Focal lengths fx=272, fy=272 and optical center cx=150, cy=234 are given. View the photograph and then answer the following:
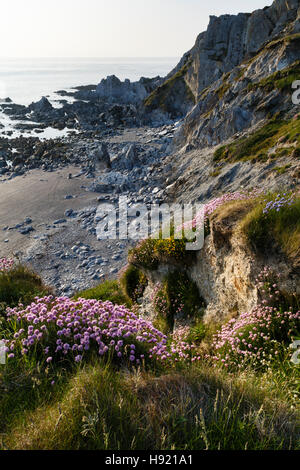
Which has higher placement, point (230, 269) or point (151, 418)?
point (151, 418)

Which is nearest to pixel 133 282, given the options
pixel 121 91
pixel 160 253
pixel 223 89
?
pixel 160 253

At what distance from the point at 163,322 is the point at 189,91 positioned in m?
92.8

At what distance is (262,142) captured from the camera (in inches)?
1082

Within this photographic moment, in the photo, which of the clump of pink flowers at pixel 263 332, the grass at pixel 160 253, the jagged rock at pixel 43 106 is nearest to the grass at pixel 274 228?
the clump of pink flowers at pixel 263 332

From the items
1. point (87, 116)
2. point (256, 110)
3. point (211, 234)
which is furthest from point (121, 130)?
point (211, 234)

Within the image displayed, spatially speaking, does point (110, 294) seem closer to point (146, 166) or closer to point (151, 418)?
point (151, 418)

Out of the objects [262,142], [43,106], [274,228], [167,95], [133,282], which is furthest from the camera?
[43,106]

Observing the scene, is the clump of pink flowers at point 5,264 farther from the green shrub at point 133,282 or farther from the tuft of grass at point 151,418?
the tuft of grass at point 151,418

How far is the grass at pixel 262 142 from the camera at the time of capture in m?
24.3

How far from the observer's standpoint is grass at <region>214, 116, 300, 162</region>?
24328 millimetres

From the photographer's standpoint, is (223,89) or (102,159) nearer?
(223,89)

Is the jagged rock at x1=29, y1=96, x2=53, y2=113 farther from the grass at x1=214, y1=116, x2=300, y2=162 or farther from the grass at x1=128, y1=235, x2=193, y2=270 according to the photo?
the grass at x1=128, y1=235, x2=193, y2=270

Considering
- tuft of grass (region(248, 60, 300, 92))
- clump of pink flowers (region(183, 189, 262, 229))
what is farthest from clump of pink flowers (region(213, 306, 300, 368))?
tuft of grass (region(248, 60, 300, 92))
